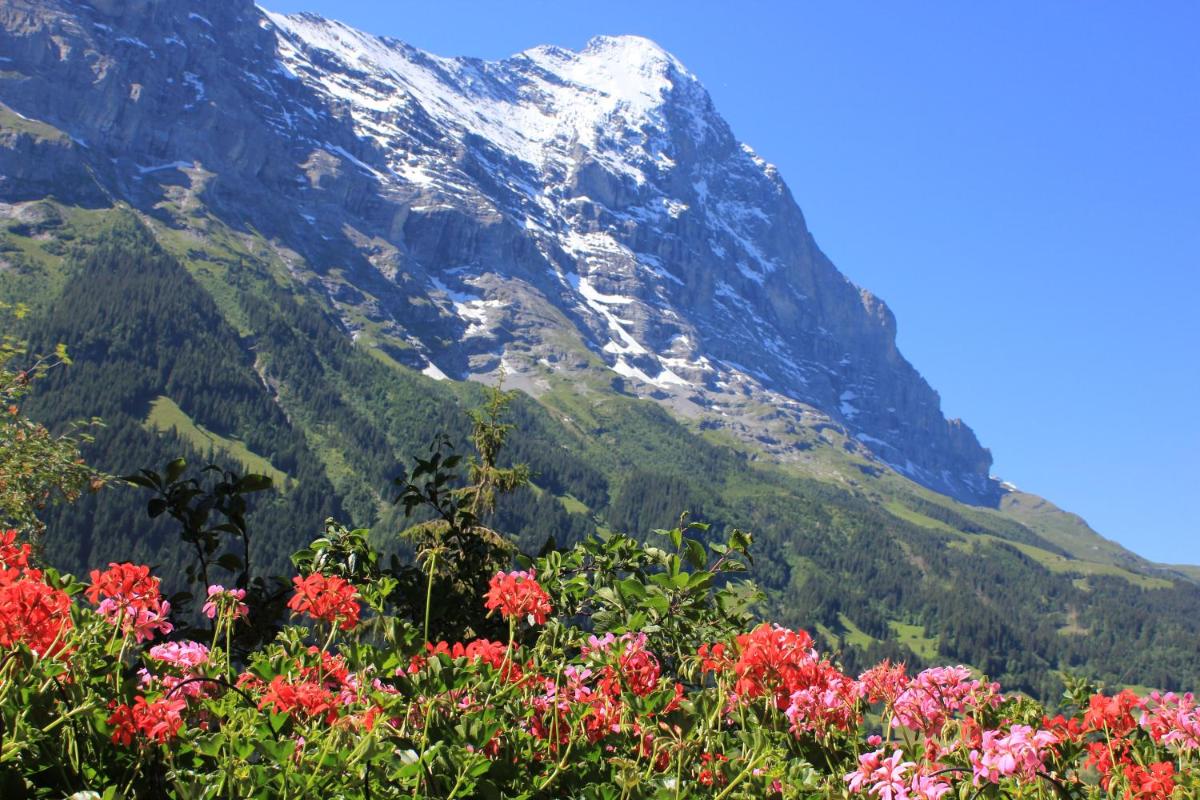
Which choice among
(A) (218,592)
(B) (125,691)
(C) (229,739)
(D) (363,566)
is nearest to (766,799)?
(C) (229,739)

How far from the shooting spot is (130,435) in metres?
180

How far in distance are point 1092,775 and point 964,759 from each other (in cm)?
68

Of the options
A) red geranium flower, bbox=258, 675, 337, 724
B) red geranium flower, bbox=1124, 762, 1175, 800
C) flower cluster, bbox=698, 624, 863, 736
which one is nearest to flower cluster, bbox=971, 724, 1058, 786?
red geranium flower, bbox=1124, 762, 1175, 800

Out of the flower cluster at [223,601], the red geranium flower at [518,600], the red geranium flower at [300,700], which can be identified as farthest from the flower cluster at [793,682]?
the flower cluster at [223,601]

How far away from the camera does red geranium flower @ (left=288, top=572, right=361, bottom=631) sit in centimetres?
444

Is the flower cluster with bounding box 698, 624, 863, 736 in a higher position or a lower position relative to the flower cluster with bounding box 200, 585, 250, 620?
higher

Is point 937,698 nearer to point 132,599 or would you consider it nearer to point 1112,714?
point 1112,714

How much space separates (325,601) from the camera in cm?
447

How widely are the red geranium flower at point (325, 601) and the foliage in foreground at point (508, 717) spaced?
13mm

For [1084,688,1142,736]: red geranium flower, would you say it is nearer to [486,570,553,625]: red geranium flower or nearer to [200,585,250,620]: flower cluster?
[486,570,553,625]: red geranium flower

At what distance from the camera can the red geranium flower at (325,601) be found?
4438 millimetres

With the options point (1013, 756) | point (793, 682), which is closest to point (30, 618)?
point (793, 682)

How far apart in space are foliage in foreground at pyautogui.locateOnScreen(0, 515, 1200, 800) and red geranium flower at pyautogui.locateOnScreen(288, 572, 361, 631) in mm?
13

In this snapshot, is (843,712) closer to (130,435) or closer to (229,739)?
(229,739)
